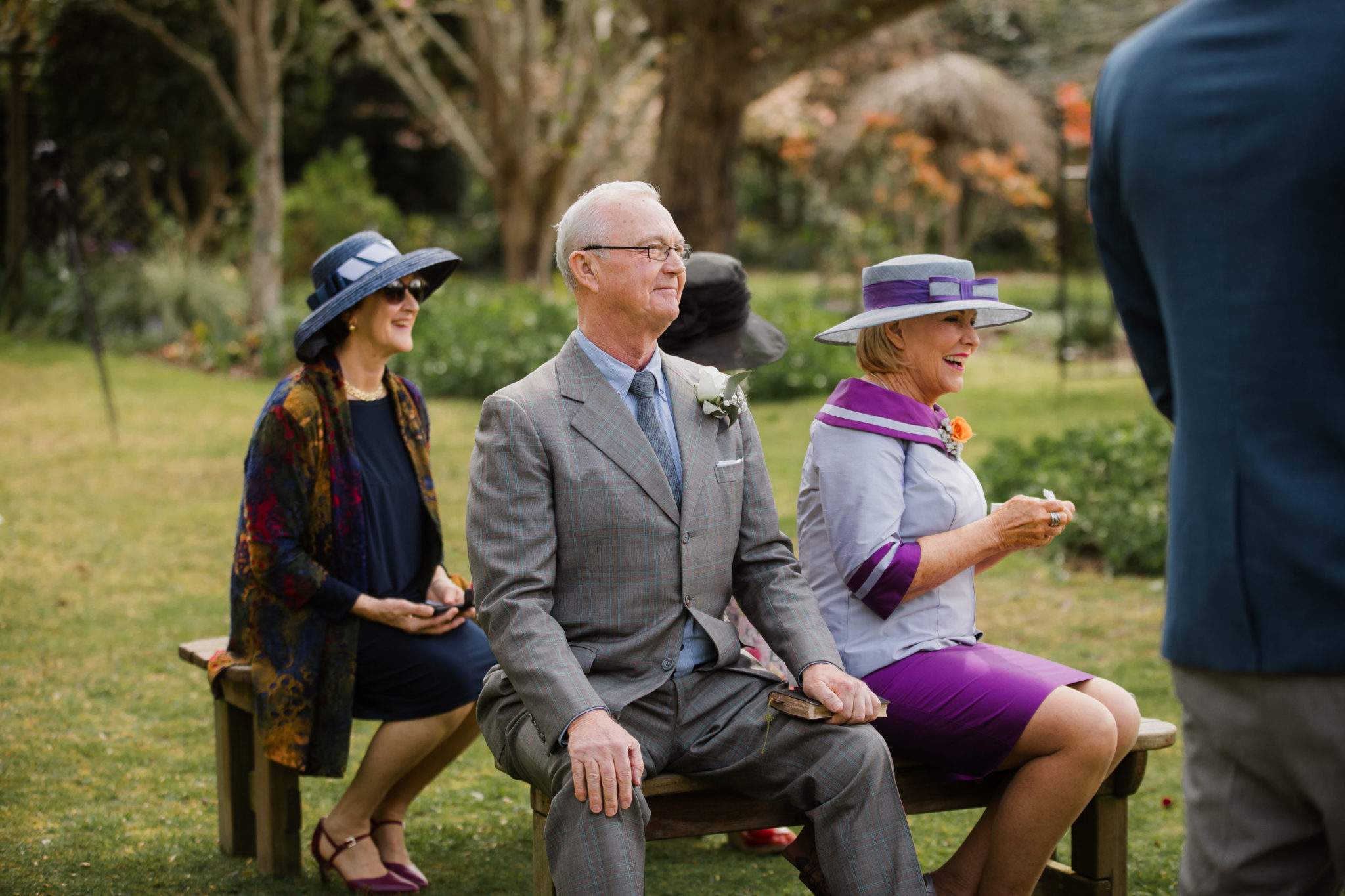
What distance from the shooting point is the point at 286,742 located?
3375 millimetres

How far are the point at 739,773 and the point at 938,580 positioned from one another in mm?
607

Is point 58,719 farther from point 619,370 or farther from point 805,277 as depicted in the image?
point 805,277

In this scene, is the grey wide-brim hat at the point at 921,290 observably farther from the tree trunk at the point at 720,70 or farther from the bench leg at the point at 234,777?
the tree trunk at the point at 720,70

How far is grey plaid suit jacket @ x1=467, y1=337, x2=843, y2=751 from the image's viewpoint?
8.75ft

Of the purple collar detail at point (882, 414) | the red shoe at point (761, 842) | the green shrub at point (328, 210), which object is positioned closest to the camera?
the purple collar detail at point (882, 414)

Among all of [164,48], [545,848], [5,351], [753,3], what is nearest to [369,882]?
[545,848]

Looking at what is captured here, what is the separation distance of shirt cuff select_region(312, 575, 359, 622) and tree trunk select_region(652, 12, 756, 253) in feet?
21.5

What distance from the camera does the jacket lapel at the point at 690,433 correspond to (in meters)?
2.83

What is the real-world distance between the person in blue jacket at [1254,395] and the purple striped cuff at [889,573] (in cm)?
115

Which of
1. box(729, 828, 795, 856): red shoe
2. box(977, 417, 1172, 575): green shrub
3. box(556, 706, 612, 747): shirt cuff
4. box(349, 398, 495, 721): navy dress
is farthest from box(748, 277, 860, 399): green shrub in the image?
box(556, 706, 612, 747): shirt cuff

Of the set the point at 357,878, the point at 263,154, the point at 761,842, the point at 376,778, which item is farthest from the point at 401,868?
the point at 263,154

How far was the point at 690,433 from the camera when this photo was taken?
2.90 meters

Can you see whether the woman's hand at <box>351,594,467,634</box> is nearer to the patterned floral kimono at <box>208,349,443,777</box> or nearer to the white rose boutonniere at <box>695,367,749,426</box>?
the patterned floral kimono at <box>208,349,443,777</box>

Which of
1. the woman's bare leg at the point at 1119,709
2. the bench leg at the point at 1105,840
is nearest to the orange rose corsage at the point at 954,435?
the woman's bare leg at the point at 1119,709
